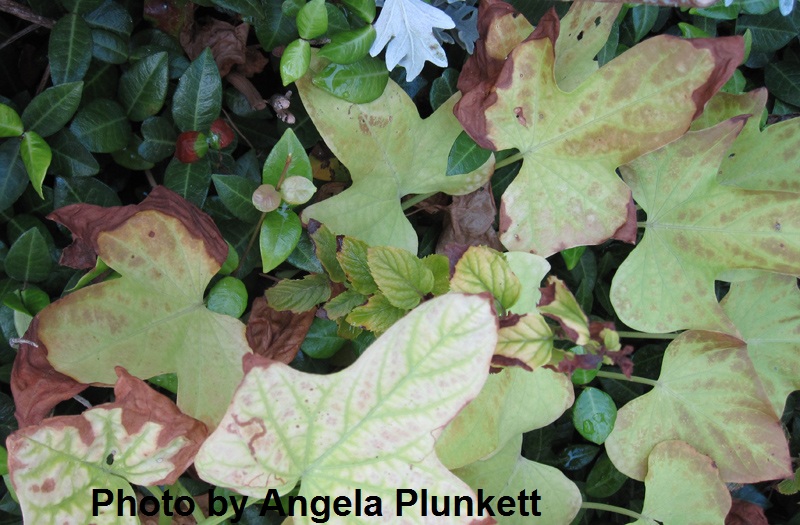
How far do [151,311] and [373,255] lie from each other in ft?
0.94

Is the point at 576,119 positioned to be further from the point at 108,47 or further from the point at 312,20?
→ the point at 108,47

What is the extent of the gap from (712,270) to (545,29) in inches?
15.7

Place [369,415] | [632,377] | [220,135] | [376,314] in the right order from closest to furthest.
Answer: [369,415], [376,314], [220,135], [632,377]

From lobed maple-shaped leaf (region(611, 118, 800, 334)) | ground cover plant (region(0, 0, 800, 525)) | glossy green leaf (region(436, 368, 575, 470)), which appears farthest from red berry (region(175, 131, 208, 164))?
lobed maple-shaped leaf (region(611, 118, 800, 334))

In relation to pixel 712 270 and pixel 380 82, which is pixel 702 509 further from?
pixel 380 82

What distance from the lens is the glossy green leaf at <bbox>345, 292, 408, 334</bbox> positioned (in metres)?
0.80

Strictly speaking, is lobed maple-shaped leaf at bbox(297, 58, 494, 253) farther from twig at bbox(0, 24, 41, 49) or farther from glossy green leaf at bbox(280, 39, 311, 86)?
twig at bbox(0, 24, 41, 49)

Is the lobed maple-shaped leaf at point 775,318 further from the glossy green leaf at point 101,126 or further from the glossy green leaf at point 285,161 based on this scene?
the glossy green leaf at point 101,126

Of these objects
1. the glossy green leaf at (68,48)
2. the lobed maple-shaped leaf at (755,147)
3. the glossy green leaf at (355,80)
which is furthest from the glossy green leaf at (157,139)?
the lobed maple-shaped leaf at (755,147)

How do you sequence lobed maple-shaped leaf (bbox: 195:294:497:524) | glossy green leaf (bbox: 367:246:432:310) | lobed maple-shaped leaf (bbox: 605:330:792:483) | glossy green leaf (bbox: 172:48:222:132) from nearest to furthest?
A: lobed maple-shaped leaf (bbox: 195:294:497:524) → glossy green leaf (bbox: 367:246:432:310) → glossy green leaf (bbox: 172:48:222:132) → lobed maple-shaped leaf (bbox: 605:330:792:483)

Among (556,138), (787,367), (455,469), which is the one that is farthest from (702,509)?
(556,138)

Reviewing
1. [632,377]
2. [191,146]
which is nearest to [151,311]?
[191,146]

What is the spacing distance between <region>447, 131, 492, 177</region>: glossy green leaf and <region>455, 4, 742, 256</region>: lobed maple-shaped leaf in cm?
5

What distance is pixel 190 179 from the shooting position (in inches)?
35.6
